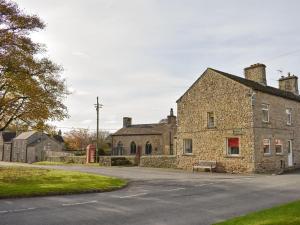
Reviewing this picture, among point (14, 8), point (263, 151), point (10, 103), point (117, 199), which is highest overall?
point (14, 8)

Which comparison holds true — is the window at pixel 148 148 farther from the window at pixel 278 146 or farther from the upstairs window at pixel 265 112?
the upstairs window at pixel 265 112

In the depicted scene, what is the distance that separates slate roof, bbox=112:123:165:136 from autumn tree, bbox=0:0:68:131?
31.3 metres

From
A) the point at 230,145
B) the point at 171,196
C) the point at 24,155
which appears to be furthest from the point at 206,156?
the point at 24,155

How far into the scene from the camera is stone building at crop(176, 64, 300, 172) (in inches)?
1067

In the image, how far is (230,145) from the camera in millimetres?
28438

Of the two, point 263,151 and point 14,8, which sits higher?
point 14,8

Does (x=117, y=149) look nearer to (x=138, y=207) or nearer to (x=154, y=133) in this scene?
(x=154, y=133)

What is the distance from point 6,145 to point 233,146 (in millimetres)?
63697

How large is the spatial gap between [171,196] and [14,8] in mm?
17862

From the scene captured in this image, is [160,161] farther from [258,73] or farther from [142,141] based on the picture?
[142,141]

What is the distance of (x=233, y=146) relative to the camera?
92.5 ft

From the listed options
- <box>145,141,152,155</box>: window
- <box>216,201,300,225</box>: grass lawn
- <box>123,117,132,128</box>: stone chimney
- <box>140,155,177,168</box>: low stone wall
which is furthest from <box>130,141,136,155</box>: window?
<box>216,201,300,225</box>: grass lawn

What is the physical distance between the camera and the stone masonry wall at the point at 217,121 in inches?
1070

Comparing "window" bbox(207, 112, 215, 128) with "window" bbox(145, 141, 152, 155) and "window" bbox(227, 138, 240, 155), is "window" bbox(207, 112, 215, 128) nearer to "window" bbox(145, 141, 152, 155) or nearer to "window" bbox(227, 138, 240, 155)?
"window" bbox(227, 138, 240, 155)
